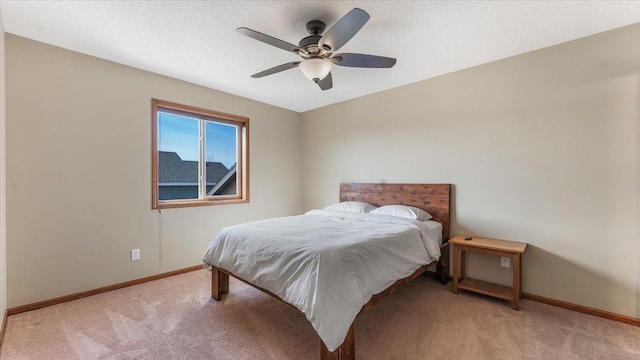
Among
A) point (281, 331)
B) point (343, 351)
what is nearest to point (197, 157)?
point (281, 331)

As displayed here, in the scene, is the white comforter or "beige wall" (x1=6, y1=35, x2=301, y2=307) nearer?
the white comforter

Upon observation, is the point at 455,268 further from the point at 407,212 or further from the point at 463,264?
the point at 407,212

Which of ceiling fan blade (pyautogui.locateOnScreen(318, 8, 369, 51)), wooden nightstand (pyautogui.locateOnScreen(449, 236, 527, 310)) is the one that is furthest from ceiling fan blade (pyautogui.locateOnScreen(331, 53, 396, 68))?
wooden nightstand (pyautogui.locateOnScreen(449, 236, 527, 310))

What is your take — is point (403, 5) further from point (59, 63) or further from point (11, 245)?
point (11, 245)

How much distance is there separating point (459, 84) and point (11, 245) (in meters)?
4.83

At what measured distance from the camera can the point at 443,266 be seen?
10.3ft

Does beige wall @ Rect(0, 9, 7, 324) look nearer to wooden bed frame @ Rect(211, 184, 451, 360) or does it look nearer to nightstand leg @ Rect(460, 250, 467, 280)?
wooden bed frame @ Rect(211, 184, 451, 360)

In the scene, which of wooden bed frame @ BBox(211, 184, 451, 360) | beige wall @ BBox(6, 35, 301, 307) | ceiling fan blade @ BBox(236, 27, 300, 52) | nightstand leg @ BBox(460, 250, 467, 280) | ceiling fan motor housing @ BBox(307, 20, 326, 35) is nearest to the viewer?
ceiling fan blade @ BBox(236, 27, 300, 52)

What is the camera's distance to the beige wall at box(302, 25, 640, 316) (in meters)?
2.31

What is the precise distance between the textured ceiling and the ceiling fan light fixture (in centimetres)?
34

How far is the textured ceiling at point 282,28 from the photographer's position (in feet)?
6.57

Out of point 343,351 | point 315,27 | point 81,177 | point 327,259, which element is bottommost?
point 343,351

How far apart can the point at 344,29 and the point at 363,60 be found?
0.49 m

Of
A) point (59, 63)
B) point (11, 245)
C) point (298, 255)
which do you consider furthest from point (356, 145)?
point (11, 245)
